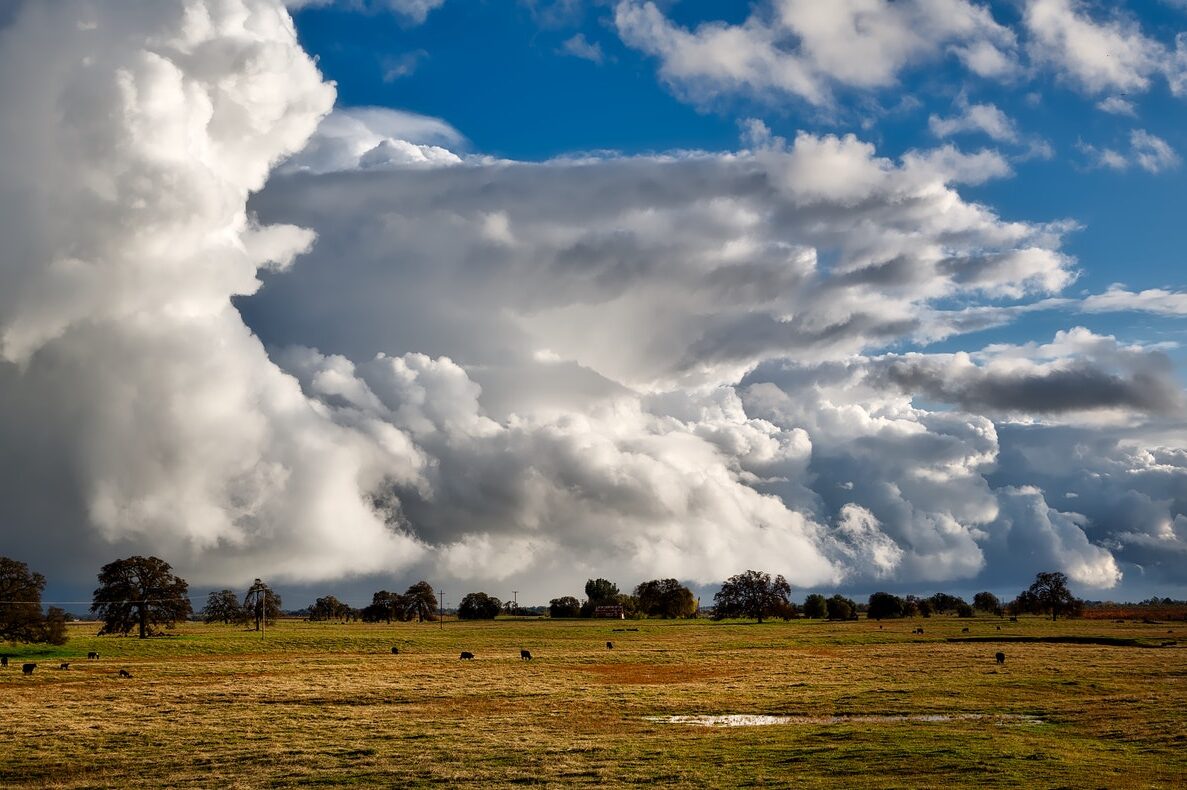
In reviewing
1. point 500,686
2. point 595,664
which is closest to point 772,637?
point 595,664

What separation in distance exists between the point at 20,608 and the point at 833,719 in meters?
93.8

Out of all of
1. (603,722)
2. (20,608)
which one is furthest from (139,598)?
(603,722)

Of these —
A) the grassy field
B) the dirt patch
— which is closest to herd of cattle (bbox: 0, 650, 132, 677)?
the grassy field

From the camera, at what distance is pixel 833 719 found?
40.9m

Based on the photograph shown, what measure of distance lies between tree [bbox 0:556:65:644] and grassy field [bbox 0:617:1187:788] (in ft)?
71.5

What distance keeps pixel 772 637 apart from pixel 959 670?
5974 cm

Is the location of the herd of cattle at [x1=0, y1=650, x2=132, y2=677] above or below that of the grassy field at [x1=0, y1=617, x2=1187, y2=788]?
below

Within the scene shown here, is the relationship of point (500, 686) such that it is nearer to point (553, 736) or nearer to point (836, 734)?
point (553, 736)

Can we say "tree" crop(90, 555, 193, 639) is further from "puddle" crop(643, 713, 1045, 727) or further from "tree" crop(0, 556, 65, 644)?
"puddle" crop(643, 713, 1045, 727)

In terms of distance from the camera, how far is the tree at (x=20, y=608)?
99688 millimetres

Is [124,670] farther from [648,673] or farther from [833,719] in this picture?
[833,719]

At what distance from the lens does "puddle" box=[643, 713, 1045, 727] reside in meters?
39.7

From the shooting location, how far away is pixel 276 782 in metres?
28.2

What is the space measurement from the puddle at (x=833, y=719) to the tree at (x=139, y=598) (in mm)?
104420
